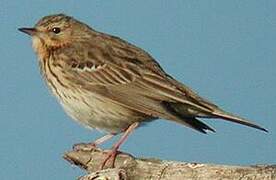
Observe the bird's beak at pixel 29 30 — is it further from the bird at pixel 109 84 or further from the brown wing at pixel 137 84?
the brown wing at pixel 137 84

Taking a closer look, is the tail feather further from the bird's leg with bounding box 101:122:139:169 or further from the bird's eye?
the bird's eye

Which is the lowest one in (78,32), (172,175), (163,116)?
(172,175)

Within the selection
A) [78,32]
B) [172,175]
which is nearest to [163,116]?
[172,175]

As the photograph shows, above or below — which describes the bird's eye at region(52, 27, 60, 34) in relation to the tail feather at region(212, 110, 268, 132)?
above

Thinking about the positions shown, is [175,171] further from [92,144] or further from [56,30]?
[56,30]

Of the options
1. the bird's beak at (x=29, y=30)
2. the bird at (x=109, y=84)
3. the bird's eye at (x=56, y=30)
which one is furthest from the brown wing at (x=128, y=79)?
the bird's beak at (x=29, y=30)

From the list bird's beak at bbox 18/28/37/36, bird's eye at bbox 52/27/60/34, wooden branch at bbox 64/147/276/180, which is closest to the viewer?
wooden branch at bbox 64/147/276/180

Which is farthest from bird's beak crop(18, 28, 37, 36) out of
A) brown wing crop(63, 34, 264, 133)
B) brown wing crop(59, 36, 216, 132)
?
brown wing crop(63, 34, 264, 133)

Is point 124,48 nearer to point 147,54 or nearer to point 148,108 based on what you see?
point 147,54
